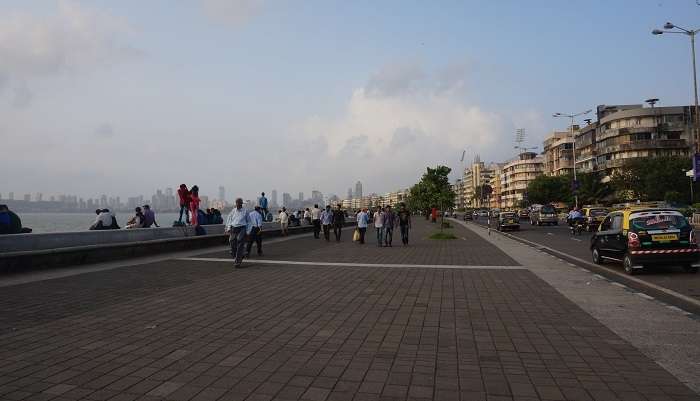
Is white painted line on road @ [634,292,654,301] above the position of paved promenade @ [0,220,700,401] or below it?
below

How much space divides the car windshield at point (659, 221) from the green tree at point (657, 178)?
156 ft

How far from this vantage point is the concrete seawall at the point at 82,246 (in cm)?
1093

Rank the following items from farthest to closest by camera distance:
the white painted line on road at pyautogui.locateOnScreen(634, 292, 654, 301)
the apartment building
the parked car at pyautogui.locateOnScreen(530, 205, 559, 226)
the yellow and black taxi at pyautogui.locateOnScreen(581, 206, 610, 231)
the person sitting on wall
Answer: the apartment building, the parked car at pyautogui.locateOnScreen(530, 205, 559, 226), the yellow and black taxi at pyautogui.locateOnScreen(581, 206, 610, 231), the person sitting on wall, the white painted line on road at pyautogui.locateOnScreen(634, 292, 654, 301)

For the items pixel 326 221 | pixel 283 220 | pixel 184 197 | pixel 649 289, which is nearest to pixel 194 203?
pixel 184 197

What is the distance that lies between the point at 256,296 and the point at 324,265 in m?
4.83

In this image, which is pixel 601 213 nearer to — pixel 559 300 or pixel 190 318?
pixel 559 300

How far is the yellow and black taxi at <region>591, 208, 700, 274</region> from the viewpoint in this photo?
433 inches

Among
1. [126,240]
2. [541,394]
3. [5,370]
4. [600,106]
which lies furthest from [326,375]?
[600,106]

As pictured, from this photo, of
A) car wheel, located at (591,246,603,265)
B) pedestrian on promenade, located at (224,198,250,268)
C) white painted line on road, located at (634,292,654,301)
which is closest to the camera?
white painted line on road, located at (634,292,654,301)

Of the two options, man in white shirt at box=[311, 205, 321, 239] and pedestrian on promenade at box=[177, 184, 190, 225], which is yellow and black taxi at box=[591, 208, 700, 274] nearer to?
pedestrian on promenade at box=[177, 184, 190, 225]

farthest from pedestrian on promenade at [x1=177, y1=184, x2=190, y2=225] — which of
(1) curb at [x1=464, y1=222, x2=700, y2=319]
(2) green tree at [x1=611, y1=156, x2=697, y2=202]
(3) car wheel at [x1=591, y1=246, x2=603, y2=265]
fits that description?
(2) green tree at [x1=611, y1=156, x2=697, y2=202]

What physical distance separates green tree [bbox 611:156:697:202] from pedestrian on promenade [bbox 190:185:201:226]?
49.9 m

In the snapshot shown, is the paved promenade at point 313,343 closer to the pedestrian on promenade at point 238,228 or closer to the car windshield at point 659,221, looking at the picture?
the pedestrian on promenade at point 238,228

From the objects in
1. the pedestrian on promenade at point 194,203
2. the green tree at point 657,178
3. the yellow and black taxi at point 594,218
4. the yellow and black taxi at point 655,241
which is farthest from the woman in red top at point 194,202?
the green tree at point 657,178
